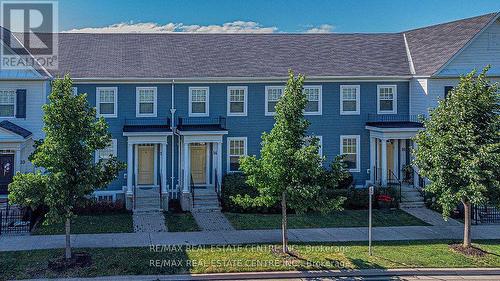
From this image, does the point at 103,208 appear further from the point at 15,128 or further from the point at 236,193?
the point at 236,193

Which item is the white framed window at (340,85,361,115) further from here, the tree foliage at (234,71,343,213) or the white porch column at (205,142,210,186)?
the tree foliage at (234,71,343,213)

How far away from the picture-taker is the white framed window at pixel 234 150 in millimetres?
25734

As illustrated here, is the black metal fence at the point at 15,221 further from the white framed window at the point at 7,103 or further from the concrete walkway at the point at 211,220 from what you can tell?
the concrete walkway at the point at 211,220

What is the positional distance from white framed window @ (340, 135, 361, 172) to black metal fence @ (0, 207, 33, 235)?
52.3 ft

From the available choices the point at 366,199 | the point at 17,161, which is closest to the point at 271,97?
the point at 366,199

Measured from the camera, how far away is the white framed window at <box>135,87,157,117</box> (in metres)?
25.0

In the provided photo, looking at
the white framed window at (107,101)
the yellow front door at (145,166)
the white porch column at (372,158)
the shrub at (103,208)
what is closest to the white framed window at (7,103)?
the white framed window at (107,101)

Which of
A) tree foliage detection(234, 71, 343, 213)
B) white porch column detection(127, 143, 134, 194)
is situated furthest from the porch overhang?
white porch column detection(127, 143, 134, 194)

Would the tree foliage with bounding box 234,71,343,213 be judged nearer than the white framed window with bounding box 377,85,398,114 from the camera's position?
Yes

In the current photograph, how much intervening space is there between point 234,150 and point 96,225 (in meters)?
8.70

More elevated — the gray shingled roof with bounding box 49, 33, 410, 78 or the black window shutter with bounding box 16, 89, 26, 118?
the gray shingled roof with bounding box 49, 33, 410, 78

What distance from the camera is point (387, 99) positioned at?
26953 mm

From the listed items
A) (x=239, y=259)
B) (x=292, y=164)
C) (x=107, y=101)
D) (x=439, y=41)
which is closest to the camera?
(x=239, y=259)

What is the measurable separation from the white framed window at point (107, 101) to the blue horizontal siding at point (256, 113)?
20 centimetres
